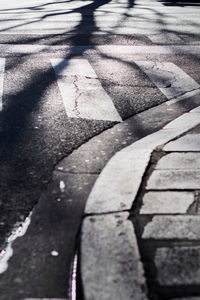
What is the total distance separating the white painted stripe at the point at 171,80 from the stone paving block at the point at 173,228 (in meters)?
2.40

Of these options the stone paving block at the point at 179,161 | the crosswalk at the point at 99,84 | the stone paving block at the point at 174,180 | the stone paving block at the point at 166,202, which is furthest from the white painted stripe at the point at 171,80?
the stone paving block at the point at 166,202

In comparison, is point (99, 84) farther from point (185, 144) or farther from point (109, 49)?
point (185, 144)

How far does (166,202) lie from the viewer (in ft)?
8.54

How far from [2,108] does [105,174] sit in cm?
174

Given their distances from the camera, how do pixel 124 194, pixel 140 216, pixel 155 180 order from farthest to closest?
pixel 155 180, pixel 124 194, pixel 140 216

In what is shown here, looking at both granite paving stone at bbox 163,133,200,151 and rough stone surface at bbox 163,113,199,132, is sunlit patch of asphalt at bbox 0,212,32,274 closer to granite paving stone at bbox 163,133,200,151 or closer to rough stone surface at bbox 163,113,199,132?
granite paving stone at bbox 163,133,200,151

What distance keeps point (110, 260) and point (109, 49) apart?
17.0 ft

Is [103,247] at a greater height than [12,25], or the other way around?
[103,247]

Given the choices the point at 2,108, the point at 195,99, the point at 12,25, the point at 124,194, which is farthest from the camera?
the point at 12,25

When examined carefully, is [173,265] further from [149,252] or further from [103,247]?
[103,247]

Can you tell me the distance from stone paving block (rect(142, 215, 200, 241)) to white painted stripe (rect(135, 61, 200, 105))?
240cm

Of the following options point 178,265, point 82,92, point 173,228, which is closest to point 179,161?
point 173,228

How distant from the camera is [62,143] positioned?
366 centimetres

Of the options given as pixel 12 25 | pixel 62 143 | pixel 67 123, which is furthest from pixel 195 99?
pixel 12 25
